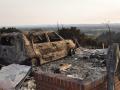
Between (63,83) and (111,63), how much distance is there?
67cm

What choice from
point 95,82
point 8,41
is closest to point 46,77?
point 95,82

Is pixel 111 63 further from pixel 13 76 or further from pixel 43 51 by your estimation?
pixel 43 51

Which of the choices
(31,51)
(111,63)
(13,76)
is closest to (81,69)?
(111,63)

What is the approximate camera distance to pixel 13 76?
5.04m

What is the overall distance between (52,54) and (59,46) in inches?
22.3

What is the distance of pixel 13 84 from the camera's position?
4.67 m

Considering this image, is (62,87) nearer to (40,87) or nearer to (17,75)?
(40,87)

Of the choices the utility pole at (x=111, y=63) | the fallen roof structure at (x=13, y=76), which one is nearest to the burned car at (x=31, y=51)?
the fallen roof structure at (x=13, y=76)

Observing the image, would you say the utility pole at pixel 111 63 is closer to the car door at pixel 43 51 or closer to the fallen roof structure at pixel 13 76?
the fallen roof structure at pixel 13 76

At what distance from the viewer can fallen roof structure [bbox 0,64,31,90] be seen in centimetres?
457

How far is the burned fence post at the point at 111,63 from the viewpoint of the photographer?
2.54 metres

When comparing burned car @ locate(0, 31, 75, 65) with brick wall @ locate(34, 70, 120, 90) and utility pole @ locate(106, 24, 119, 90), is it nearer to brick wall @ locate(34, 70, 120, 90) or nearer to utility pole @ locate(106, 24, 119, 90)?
brick wall @ locate(34, 70, 120, 90)


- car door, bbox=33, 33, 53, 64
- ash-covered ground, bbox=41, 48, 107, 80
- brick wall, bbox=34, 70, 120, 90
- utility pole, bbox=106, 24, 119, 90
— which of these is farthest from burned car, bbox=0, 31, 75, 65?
utility pole, bbox=106, 24, 119, 90

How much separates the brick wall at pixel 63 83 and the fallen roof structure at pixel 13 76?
1.87 m
